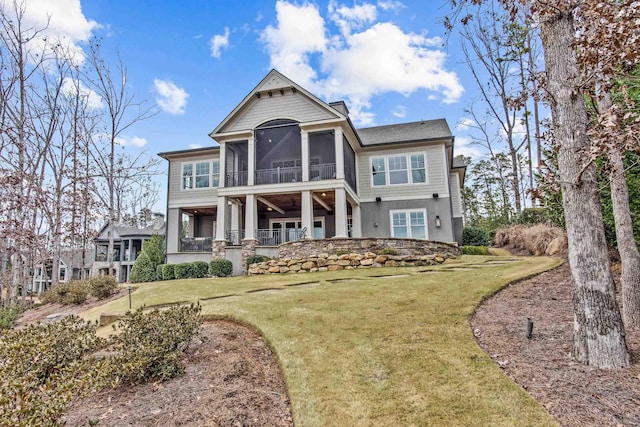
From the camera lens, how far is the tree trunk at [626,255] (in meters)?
4.67

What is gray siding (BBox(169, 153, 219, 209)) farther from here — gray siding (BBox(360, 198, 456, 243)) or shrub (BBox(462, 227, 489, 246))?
shrub (BBox(462, 227, 489, 246))

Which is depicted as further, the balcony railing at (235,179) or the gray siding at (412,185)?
the balcony railing at (235,179)

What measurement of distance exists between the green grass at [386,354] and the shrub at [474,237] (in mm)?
9648

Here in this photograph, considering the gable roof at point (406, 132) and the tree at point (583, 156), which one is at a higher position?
the gable roof at point (406, 132)

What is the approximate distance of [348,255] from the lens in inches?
490

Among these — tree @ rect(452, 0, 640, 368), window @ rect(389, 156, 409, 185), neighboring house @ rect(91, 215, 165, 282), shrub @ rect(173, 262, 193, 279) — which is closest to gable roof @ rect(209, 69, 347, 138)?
window @ rect(389, 156, 409, 185)

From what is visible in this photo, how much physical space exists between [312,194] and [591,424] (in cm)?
1345

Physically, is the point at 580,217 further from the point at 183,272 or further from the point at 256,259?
the point at 183,272

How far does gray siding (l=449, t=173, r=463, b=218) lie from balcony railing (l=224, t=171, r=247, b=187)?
10493mm

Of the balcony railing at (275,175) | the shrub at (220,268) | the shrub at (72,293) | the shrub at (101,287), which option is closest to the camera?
the shrub at (72,293)

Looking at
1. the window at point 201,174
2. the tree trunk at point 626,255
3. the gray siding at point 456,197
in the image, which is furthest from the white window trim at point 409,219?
the tree trunk at point 626,255

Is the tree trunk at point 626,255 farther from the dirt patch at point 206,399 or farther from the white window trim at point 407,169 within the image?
the white window trim at point 407,169

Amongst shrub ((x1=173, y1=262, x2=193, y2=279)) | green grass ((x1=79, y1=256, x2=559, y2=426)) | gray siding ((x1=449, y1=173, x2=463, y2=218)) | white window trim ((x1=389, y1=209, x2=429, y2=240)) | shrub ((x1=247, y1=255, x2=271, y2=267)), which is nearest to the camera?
green grass ((x1=79, y1=256, x2=559, y2=426))

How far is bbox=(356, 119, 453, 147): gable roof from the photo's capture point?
17.5 metres
